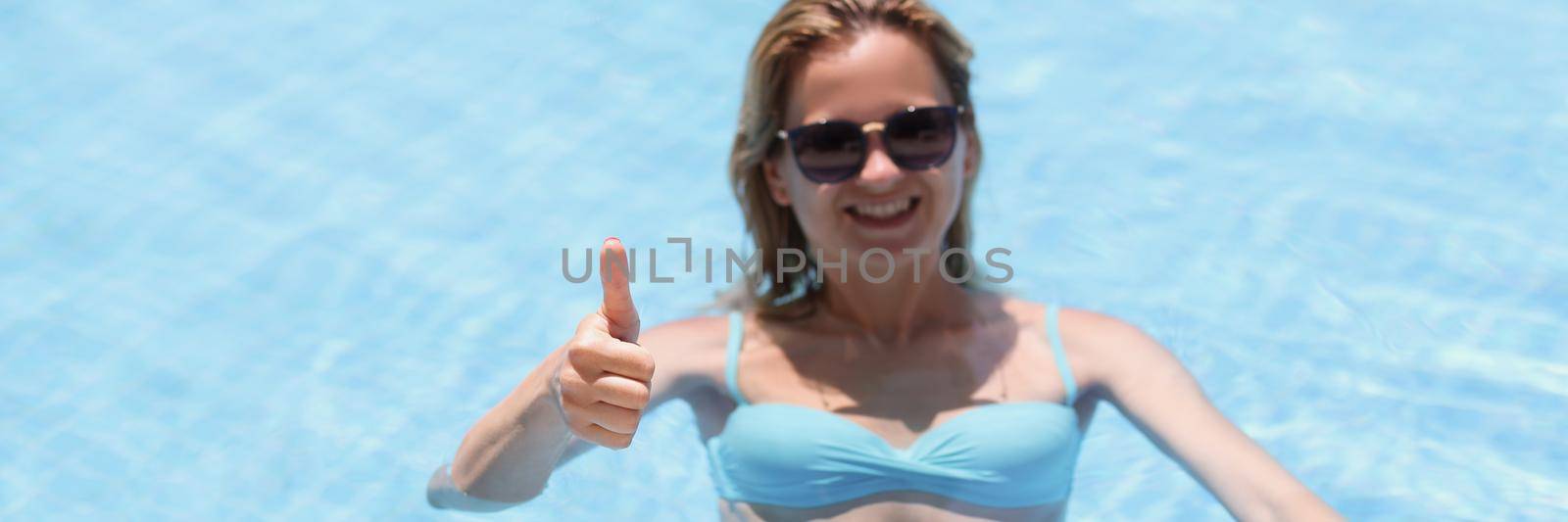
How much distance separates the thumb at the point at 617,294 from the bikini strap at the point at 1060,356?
111 centimetres

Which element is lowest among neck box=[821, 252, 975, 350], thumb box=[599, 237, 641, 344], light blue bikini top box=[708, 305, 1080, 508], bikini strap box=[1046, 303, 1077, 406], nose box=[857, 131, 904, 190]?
light blue bikini top box=[708, 305, 1080, 508]

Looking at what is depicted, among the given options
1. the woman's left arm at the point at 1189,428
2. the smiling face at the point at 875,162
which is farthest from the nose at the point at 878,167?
the woman's left arm at the point at 1189,428

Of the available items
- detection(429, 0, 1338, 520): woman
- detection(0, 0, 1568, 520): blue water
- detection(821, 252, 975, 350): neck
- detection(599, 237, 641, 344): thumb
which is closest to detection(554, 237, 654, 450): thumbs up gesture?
detection(599, 237, 641, 344): thumb

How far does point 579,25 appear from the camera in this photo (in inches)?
229

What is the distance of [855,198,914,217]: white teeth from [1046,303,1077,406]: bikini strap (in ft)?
1.59

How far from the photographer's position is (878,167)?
278cm

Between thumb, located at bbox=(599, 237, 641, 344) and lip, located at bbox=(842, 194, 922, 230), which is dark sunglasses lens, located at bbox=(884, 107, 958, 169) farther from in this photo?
thumb, located at bbox=(599, 237, 641, 344)

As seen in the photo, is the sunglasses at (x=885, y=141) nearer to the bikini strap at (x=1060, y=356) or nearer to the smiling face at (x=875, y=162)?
the smiling face at (x=875, y=162)

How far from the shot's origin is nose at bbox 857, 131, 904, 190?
2777mm

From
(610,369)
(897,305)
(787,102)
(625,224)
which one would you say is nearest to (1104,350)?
(897,305)

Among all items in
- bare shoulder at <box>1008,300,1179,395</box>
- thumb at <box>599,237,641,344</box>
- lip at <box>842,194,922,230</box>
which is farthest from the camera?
bare shoulder at <box>1008,300,1179,395</box>

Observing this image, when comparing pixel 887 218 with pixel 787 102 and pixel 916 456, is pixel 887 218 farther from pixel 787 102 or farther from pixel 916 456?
pixel 916 456

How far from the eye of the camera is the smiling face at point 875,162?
281 cm

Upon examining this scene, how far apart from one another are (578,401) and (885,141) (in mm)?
834
